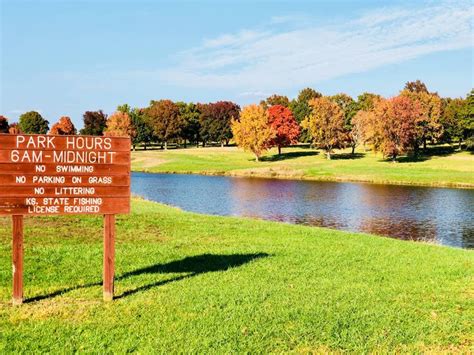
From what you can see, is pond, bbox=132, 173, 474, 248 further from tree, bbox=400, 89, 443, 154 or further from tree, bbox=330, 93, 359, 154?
tree, bbox=330, 93, 359, 154

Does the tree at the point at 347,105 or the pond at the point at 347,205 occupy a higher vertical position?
the tree at the point at 347,105

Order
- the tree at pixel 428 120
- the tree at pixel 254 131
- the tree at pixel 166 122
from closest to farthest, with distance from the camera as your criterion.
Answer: the tree at pixel 428 120, the tree at pixel 254 131, the tree at pixel 166 122

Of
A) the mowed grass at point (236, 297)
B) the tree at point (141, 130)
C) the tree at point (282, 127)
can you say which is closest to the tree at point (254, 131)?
the tree at point (282, 127)

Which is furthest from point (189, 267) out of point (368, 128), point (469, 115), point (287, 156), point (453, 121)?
point (453, 121)

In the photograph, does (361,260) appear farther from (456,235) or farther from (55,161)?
(456,235)

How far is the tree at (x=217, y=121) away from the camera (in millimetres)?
133000

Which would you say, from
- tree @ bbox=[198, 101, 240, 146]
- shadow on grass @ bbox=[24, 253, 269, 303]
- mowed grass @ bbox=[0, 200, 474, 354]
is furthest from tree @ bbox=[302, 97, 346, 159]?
shadow on grass @ bbox=[24, 253, 269, 303]

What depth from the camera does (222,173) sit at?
258 ft

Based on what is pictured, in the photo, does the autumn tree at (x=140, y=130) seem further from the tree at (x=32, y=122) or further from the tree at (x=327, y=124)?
the tree at (x=327, y=124)

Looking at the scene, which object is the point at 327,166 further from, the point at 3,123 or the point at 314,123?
the point at 3,123

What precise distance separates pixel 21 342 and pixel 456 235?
26024 mm

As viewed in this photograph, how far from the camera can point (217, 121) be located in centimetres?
13450

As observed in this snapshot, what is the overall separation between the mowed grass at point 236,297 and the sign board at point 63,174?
1902 mm

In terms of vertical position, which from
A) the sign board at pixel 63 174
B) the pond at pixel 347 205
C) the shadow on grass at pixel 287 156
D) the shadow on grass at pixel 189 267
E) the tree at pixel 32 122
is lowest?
the pond at pixel 347 205
